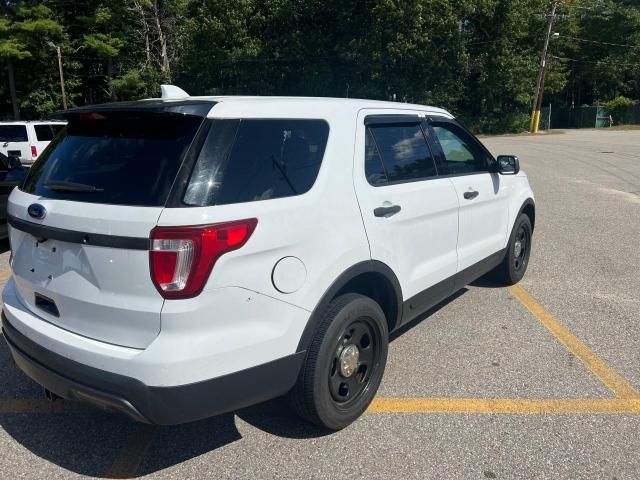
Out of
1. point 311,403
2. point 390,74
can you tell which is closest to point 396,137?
point 311,403

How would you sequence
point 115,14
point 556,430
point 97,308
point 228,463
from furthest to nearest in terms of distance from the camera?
1. point 115,14
2. point 556,430
3. point 228,463
4. point 97,308

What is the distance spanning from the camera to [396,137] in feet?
11.4

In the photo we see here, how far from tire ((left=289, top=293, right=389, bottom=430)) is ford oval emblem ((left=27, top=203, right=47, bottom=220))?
4.77 ft

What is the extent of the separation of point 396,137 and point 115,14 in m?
40.6

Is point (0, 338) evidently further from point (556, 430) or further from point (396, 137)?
point (556, 430)

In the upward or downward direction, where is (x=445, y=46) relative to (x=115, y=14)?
downward

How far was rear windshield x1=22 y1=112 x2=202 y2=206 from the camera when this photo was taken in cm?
231

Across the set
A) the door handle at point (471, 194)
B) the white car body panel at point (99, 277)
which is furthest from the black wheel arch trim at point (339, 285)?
the door handle at point (471, 194)

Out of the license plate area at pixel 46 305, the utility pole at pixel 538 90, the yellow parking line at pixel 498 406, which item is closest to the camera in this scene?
the license plate area at pixel 46 305

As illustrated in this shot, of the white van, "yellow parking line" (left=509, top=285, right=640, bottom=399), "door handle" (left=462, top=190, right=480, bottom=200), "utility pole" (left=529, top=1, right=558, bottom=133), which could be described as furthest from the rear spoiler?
"utility pole" (left=529, top=1, right=558, bottom=133)

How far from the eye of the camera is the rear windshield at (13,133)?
15352 mm

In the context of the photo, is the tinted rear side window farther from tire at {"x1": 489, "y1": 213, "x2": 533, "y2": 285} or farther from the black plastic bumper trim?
tire at {"x1": 489, "y1": 213, "x2": 533, "y2": 285}

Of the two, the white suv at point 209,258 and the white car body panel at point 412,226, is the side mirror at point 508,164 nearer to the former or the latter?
the white car body panel at point 412,226

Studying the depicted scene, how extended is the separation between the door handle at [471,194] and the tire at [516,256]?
3.46 ft
